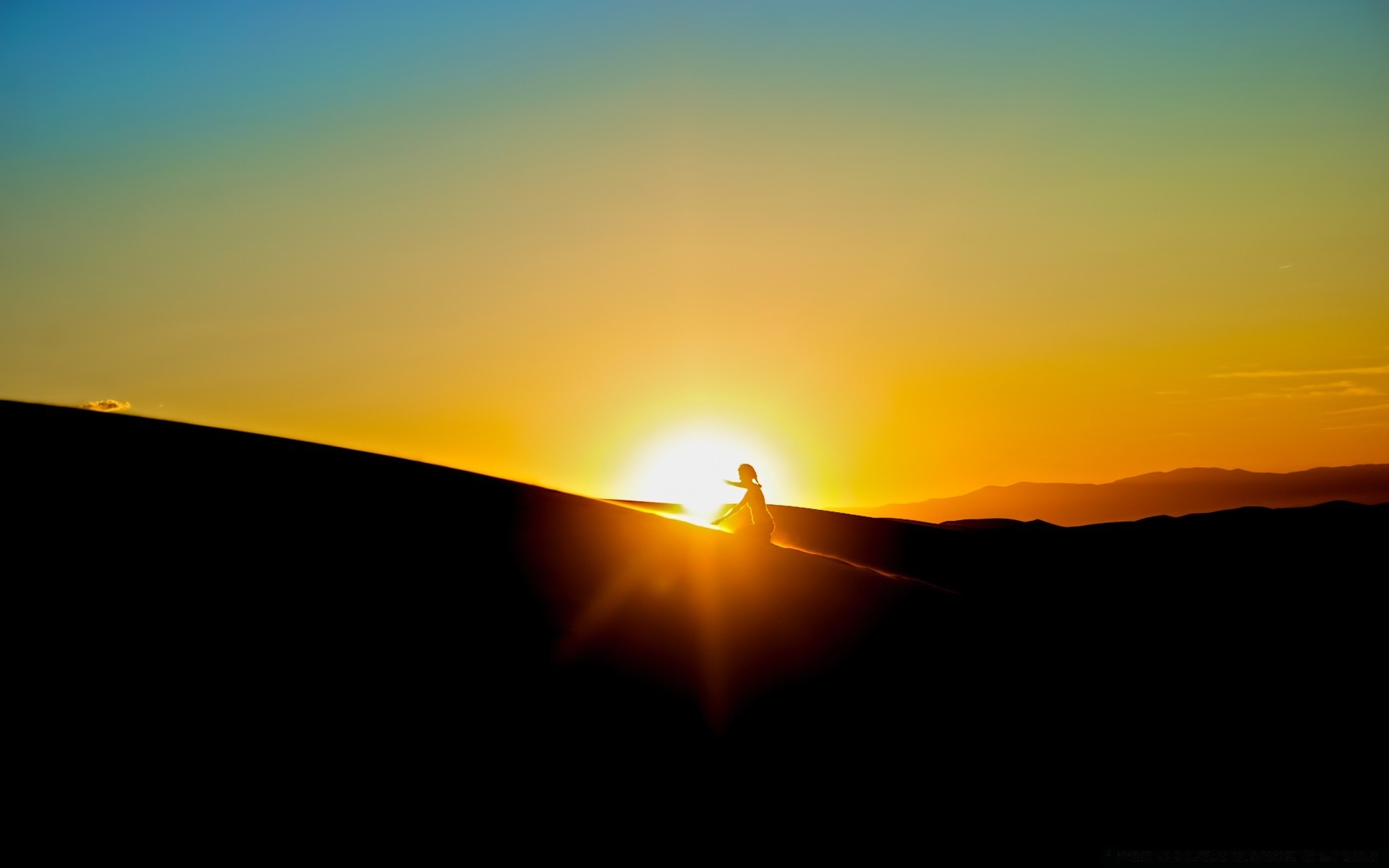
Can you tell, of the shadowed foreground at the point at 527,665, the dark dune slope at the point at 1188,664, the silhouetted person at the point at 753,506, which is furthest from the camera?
the silhouetted person at the point at 753,506

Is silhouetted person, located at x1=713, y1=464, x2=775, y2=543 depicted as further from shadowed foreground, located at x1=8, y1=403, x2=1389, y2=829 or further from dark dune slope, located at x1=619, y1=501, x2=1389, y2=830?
dark dune slope, located at x1=619, y1=501, x2=1389, y2=830

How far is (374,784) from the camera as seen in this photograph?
6.85 meters

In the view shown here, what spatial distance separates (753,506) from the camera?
14.1m

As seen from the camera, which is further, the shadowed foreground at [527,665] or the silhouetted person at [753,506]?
the silhouetted person at [753,506]

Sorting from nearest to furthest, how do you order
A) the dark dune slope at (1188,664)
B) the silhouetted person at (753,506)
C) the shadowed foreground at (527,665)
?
1. the shadowed foreground at (527,665)
2. the dark dune slope at (1188,664)
3. the silhouetted person at (753,506)

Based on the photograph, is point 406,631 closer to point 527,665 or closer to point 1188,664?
point 527,665

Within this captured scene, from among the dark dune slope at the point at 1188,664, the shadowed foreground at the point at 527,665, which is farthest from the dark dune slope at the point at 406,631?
the dark dune slope at the point at 1188,664

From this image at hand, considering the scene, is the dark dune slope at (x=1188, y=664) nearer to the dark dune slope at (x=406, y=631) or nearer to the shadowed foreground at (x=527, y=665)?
the shadowed foreground at (x=527, y=665)

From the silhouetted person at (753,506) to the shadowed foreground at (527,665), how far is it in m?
0.35

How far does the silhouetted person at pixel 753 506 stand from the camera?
14.0 meters

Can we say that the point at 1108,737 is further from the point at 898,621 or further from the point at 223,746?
the point at 223,746

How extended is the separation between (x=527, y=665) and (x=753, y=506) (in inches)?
237

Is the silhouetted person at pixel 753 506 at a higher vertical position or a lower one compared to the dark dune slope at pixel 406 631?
higher

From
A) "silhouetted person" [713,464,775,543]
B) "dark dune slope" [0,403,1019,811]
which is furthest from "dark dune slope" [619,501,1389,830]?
"silhouetted person" [713,464,775,543]
